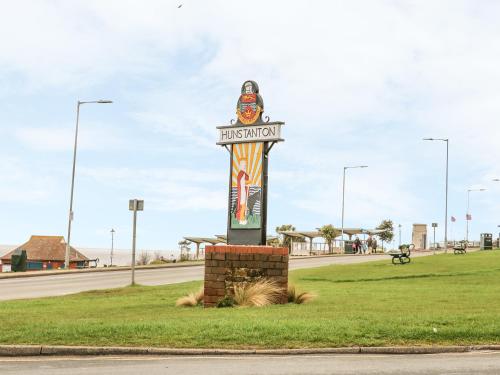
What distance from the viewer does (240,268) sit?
17.1m

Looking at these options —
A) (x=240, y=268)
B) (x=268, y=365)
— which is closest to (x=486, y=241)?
(x=240, y=268)

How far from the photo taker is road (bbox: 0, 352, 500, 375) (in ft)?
31.3

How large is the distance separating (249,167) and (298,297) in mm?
3937

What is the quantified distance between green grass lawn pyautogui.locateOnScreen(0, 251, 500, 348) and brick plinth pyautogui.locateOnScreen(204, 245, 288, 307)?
2.32ft

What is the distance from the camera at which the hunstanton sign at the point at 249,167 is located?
1842 cm

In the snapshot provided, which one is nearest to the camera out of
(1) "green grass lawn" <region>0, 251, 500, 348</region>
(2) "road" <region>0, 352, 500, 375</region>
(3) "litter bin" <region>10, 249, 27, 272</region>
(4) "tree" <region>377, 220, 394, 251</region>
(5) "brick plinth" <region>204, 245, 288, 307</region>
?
(2) "road" <region>0, 352, 500, 375</region>

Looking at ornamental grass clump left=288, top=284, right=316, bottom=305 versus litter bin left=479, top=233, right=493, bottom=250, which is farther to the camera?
litter bin left=479, top=233, right=493, bottom=250

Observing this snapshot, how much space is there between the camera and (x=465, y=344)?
11.8 m

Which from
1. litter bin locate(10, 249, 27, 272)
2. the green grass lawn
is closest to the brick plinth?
the green grass lawn

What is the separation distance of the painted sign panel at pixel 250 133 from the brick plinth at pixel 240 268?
3270 millimetres

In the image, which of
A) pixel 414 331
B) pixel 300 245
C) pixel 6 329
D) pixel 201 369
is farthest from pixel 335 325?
pixel 300 245

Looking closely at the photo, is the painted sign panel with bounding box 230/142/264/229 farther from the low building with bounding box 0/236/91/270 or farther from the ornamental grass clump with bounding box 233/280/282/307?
the low building with bounding box 0/236/91/270

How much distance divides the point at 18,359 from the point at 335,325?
19.2ft

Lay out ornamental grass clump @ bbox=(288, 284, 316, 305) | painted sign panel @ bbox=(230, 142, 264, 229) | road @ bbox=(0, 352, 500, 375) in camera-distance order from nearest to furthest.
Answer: road @ bbox=(0, 352, 500, 375)
ornamental grass clump @ bbox=(288, 284, 316, 305)
painted sign panel @ bbox=(230, 142, 264, 229)
